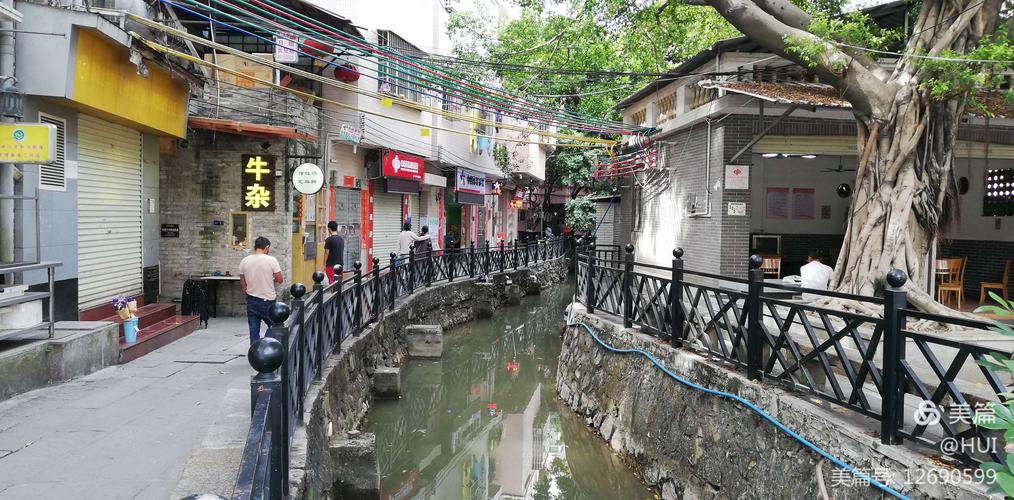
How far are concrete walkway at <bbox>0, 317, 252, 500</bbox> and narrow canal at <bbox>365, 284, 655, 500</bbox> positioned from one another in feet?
8.03

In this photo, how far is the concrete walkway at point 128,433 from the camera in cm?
427

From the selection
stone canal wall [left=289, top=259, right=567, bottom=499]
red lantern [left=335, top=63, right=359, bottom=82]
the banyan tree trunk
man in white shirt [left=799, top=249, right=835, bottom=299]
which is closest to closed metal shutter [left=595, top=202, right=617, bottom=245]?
stone canal wall [left=289, top=259, right=567, bottom=499]

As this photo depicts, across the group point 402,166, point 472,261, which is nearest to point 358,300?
point 402,166

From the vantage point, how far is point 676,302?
292 inches

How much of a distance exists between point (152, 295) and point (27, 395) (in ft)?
16.8

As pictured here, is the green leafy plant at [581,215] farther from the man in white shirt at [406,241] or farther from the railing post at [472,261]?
the man in white shirt at [406,241]

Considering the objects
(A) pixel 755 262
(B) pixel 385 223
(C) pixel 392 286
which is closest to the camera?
(A) pixel 755 262

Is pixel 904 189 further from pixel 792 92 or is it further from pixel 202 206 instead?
pixel 202 206

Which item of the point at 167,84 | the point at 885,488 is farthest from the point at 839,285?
the point at 167,84

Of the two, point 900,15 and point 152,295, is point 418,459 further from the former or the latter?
point 900,15

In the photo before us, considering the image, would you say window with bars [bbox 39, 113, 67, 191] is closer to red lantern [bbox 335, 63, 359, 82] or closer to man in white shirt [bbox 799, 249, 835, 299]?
red lantern [bbox 335, 63, 359, 82]

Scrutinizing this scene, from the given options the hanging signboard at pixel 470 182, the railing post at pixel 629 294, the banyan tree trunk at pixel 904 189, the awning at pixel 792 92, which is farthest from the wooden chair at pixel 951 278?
the hanging signboard at pixel 470 182

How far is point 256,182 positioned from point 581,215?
758 inches

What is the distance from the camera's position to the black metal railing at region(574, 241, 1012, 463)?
4.01m
